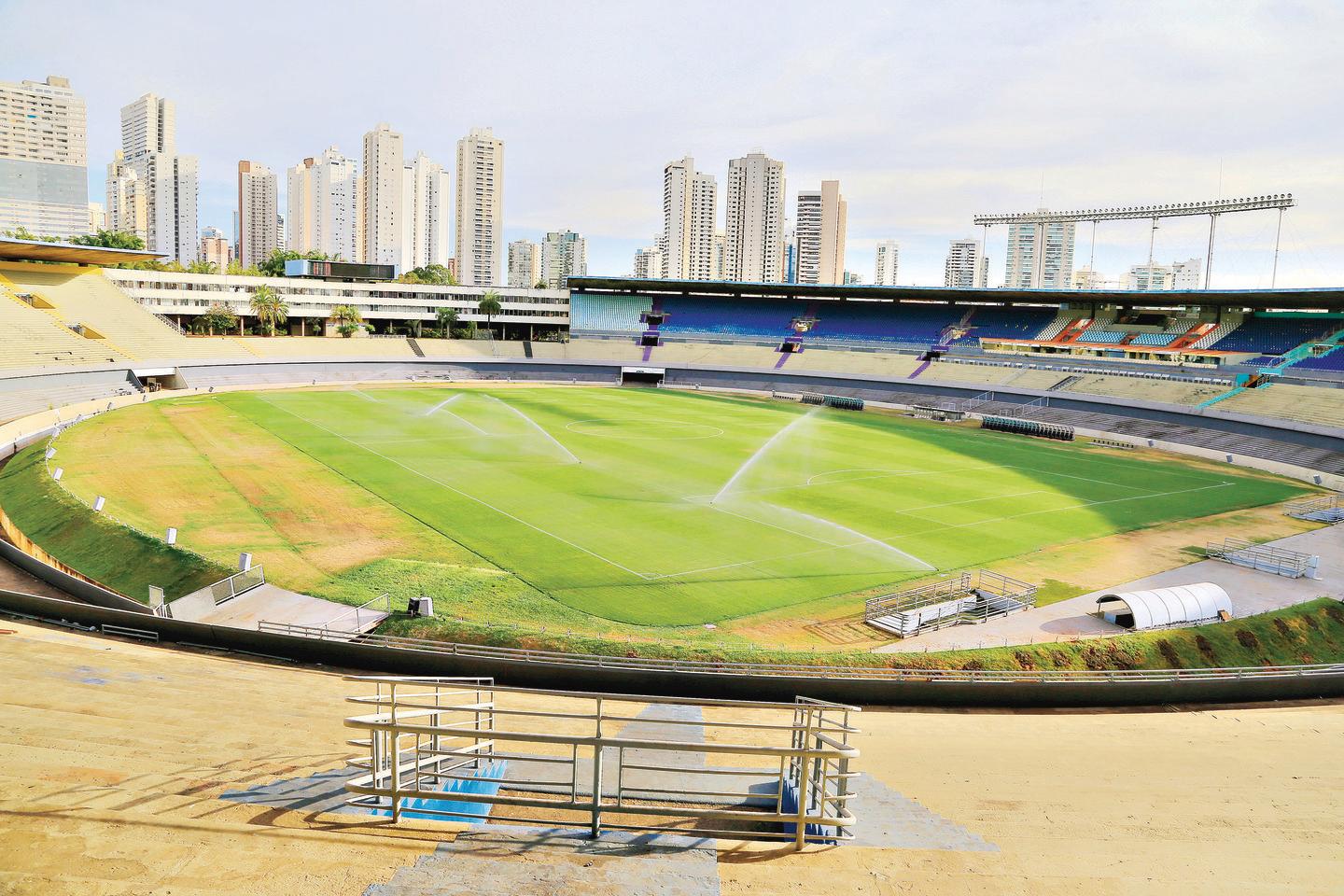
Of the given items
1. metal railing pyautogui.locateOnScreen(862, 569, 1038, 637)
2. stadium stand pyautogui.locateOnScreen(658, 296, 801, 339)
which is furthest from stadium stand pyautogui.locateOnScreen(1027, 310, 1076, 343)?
metal railing pyautogui.locateOnScreen(862, 569, 1038, 637)

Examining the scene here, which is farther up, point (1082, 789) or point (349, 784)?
point (349, 784)

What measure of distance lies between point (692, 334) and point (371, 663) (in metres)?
89.2

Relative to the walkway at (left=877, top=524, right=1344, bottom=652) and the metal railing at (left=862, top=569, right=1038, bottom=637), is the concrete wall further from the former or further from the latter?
the metal railing at (left=862, top=569, right=1038, bottom=637)

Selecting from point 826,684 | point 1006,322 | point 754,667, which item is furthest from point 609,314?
point 826,684

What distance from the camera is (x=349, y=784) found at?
8.01 meters

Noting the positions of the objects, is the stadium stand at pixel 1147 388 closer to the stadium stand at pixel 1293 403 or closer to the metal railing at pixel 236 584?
the stadium stand at pixel 1293 403

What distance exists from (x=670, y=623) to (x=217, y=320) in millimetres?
88679

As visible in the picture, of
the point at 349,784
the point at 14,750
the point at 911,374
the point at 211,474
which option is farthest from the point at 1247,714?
the point at 911,374

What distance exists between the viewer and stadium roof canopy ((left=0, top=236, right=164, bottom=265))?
70000 mm

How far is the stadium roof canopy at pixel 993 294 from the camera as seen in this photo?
68.9 m

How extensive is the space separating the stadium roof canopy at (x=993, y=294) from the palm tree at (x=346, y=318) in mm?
25439

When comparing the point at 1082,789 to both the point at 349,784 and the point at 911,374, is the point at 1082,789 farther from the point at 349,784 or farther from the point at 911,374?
the point at 911,374

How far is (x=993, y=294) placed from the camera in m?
86.8


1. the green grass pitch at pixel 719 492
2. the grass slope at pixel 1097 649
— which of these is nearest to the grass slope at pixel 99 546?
the green grass pitch at pixel 719 492
